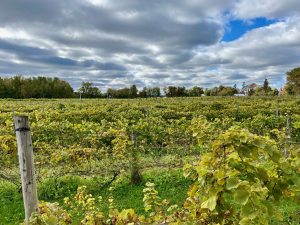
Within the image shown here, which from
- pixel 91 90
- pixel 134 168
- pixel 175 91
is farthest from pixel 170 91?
pixel 134 168

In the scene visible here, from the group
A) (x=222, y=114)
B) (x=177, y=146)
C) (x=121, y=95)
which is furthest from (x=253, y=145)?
(x=121, y=95)

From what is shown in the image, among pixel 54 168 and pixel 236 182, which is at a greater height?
pixel 236 182

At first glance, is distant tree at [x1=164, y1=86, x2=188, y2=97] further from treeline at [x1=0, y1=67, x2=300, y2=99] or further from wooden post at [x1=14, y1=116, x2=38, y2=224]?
wooden post at [x1=14, y1=116, x2=38, y2=224]

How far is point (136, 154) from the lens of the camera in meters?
8.14

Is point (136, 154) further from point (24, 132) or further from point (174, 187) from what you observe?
point (24, 132)

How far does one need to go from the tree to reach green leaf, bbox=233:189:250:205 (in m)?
62.4

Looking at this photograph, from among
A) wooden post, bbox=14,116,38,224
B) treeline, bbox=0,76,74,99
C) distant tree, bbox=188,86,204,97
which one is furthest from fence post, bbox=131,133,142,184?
distant tree, bbox=188,86,204,97

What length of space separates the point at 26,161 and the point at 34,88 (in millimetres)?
78451

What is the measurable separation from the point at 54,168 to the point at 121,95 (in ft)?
282

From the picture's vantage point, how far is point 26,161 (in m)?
3.09

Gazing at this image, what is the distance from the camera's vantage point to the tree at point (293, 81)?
6062 centimetres

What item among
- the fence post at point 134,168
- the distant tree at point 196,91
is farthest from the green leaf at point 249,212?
the distant tree at point 196,91

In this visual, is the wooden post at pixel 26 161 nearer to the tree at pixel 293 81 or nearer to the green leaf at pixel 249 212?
the green leaf at pixel 249 212

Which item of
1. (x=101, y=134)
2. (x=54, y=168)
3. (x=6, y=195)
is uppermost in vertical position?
(x=101, y=134)
